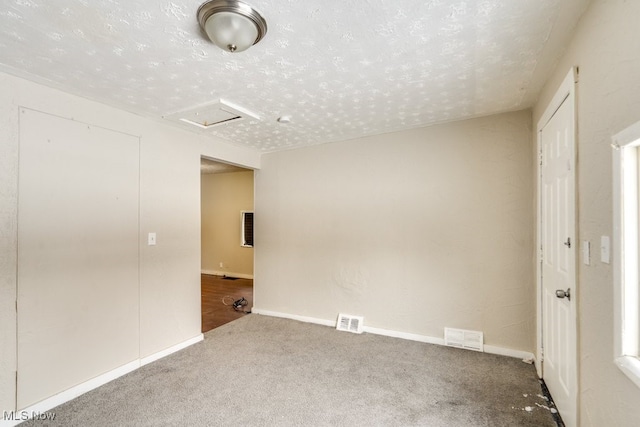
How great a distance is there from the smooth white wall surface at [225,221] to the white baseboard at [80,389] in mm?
4035

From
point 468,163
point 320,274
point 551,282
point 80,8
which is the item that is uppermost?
point 80,8

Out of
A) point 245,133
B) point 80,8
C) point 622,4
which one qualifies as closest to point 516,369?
point 622,4

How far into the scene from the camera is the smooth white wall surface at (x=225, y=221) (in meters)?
7.07

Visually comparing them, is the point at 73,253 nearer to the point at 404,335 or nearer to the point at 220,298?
the point at 220,298

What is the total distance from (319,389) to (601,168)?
234 cm

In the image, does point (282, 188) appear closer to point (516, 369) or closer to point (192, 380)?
point (192, 380)

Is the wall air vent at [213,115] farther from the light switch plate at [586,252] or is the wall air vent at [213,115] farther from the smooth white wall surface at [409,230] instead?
the light switch plate at [586,252]

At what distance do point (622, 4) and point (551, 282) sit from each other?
1816 mm

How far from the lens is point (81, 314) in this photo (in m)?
2.40

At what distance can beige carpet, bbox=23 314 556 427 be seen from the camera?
2045 mm

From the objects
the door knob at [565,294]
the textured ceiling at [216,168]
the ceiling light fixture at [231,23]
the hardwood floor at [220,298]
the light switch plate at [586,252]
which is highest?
the textured ceiling at [216,168]

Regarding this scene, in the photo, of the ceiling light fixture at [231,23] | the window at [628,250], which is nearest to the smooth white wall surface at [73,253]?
the ceiling light fixture at [231,23]

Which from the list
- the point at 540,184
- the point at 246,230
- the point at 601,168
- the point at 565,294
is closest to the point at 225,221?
the point at 246,230

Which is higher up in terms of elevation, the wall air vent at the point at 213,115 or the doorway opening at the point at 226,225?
the wall air vent at the point at 213,115
